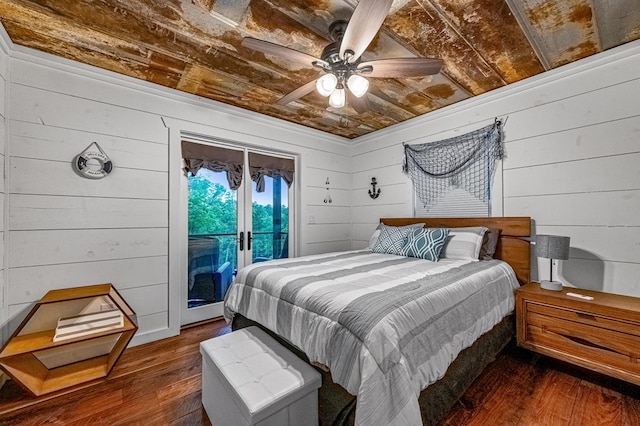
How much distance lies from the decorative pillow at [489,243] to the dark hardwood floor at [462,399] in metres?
0.90

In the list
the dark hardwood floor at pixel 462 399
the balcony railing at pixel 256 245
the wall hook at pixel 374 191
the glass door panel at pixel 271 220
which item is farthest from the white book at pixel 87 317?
the wall hook at pixel 374 191

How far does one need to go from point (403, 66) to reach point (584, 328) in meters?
2.23

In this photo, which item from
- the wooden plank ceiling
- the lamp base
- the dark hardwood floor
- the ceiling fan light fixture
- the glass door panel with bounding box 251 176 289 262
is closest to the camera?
the dark hardwood floor

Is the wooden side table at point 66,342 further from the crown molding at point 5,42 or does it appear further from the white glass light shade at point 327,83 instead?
the white glass light shade at point 327,83

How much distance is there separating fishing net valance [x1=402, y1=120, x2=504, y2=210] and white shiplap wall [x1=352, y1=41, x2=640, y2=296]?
0.14 metres

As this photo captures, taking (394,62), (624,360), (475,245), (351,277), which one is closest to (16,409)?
(351,277)

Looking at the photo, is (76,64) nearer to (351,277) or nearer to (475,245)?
(351,277)

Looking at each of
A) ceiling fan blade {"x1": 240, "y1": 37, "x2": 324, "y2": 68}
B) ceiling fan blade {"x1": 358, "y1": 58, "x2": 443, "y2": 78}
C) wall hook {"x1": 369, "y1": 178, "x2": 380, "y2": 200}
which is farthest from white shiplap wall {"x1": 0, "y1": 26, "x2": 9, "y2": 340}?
wall hook {"x1": 369, "y1": 178, "x2": 380, "y2": 200}

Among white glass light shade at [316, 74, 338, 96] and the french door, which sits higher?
white glass light shade at [316, 74, 338, 96]

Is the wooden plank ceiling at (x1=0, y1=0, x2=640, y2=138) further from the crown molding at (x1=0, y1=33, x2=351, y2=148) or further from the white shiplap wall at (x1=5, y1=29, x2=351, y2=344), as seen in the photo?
the white shiplap wall at (x1=5, y1=29, x2=351, y2=344)

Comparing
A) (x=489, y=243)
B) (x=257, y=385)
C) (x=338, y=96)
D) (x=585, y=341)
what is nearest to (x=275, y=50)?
(x=338, y=96)

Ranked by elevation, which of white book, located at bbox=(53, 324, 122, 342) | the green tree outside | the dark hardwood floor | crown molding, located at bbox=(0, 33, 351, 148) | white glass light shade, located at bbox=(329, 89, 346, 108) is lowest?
the dark hardwood floor

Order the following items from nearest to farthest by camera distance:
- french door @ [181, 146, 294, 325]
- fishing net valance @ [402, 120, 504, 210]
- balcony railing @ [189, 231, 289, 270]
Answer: fishing net valance @ [402, 120, 504, 210] → french door @ [181, 146, 294, 325] → balcony railing @ [189, 231, 289, 270]

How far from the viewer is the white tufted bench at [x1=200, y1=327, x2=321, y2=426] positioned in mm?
1186
